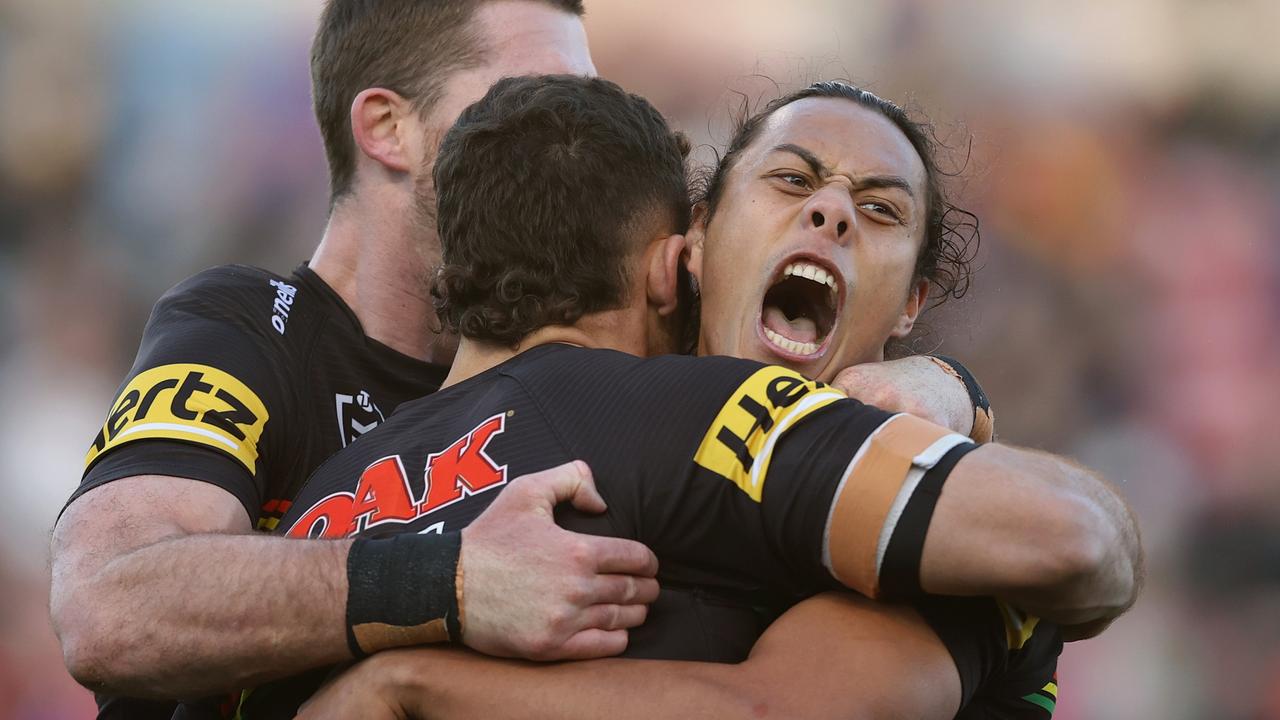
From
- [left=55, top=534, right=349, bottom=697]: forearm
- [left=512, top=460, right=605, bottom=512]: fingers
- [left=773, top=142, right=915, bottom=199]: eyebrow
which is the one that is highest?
[left=773, top=142, right=915, bottom=199]: eyebrow

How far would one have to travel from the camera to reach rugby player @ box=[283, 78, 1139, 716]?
7.05ft

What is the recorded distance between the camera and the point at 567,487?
2.29 meters

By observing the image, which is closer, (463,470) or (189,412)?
(463,470)

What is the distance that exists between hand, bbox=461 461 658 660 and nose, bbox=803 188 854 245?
41.3 inches

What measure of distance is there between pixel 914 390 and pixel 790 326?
2.10 feet

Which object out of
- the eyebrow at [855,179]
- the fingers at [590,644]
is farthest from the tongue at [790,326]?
the fingers at [590,644]

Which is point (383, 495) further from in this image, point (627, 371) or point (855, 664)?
point (855, 664)

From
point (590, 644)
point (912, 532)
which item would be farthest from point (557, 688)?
point (912, 532)

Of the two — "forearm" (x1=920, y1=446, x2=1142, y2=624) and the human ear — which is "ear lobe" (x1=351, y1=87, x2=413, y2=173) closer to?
the human ear

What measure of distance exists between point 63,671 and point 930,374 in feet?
17.0

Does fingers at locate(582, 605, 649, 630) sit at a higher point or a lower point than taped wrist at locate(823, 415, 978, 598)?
lower

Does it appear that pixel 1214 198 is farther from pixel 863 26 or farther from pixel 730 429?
pixel 730 429

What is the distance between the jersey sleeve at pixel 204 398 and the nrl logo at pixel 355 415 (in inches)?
6.9

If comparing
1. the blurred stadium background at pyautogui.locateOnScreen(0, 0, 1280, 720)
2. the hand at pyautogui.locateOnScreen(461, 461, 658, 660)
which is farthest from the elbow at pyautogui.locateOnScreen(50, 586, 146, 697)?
the blurred stadium background at pyautogui.locateOnScreen(0, 0, 1280, 720)
